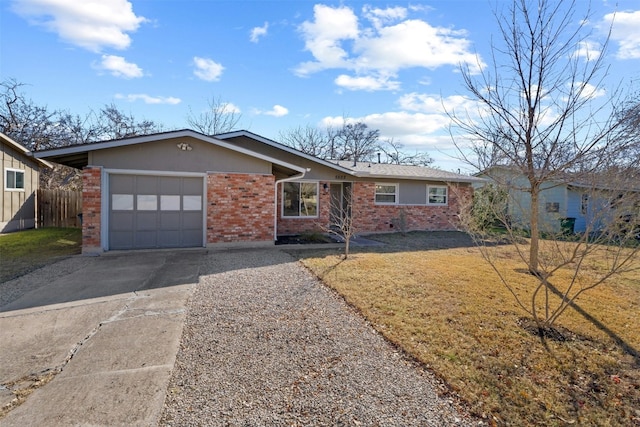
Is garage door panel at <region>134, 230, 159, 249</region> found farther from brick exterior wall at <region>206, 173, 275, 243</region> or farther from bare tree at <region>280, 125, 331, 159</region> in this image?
bare tree at <region>280, 125, 331, 159</region>

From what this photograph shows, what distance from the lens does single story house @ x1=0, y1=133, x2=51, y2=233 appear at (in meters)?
13.0

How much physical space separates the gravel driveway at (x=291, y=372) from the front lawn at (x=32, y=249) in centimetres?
502

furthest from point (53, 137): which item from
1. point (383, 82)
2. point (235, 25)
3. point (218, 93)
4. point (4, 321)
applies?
point (4, 321)

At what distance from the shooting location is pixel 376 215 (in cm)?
1519

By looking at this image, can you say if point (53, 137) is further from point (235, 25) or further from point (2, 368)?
point (2, 368)

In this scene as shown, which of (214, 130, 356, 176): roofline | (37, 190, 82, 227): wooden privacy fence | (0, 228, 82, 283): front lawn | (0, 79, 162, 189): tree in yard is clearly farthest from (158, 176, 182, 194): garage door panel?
(0, 79, 162, 189): tree in yard

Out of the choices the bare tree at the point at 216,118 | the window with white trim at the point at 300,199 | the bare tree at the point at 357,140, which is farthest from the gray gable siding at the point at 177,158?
the bare tree at the point at 357,140

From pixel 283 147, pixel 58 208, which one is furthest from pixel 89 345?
pixel 58 208

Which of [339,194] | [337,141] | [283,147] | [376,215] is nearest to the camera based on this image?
[283,147]

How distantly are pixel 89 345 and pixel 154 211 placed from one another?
6277 mm

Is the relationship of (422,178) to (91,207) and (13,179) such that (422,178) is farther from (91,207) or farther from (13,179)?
(13,179)

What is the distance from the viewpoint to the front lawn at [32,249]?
7.38 metres

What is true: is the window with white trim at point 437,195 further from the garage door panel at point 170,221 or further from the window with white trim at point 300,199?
the garage door panel at point 170,221

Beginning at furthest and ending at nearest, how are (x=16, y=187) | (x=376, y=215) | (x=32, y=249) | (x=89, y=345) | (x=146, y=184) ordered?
(x=376, y=215) → (x=16, y=187) → (x=32, y=249) → (x=146, y=184) → (x=89, y=345)
